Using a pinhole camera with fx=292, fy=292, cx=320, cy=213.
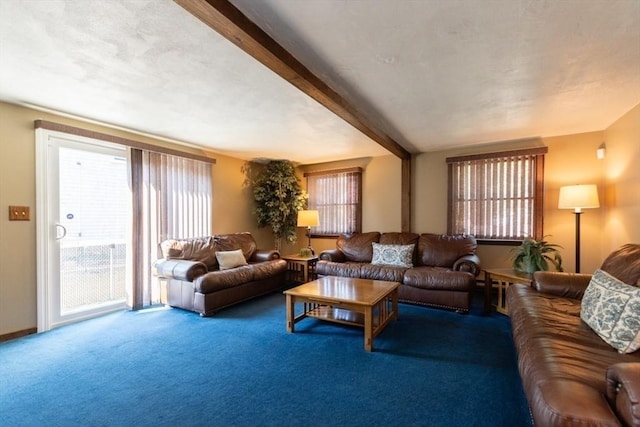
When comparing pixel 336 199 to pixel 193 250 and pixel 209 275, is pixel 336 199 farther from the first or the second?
pixel 209 275

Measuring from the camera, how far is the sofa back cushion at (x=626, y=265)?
2013 mm

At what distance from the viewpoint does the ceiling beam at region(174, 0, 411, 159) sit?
55.7 inches

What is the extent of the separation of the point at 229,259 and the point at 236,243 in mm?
524

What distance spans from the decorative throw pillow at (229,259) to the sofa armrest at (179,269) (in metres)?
0.44

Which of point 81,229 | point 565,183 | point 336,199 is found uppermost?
point 565,183

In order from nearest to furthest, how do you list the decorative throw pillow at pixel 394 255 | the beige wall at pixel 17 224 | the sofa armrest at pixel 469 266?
the beige wall at pixel 17 224, the sofa armrest at pixel 469 266, the decorative throw pillow at pixel 394 255

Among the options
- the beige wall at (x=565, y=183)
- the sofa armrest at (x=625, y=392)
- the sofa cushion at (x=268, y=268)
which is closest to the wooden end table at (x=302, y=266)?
the sofa cushion at (x=268, y=268)

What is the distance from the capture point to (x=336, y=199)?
5.60 m

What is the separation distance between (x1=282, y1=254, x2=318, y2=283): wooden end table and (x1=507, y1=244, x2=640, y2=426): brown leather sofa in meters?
2.83

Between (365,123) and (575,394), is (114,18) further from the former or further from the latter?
(575,394)

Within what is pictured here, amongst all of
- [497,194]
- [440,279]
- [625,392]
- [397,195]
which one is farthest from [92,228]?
[497,194]

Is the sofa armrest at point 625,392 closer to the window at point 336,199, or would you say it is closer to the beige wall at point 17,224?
the window at point 336,199

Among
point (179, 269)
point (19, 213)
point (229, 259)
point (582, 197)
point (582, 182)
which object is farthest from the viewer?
point (229, 259)

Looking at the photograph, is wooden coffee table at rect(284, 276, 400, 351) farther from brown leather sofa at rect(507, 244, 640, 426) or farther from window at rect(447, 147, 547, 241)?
window at rect(447, 147, 547, 241)
